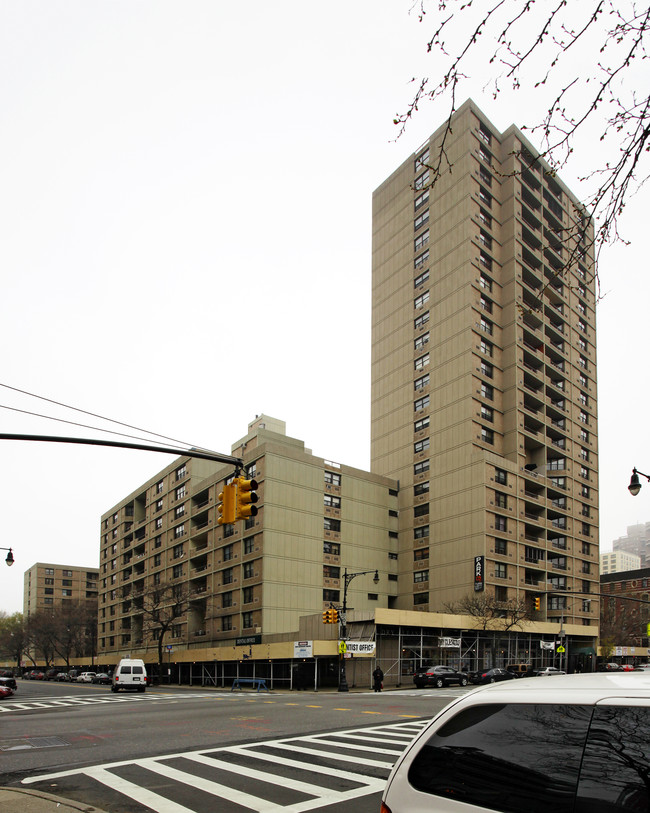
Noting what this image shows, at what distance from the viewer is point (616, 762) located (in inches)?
115

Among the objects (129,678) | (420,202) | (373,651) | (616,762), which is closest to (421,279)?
(420,202)

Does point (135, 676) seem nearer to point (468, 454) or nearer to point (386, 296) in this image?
point (468, 454)

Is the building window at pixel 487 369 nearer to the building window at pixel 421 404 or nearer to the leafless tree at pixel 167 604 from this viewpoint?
the building window at pixel 421 404

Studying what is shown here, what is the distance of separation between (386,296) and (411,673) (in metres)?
43.8

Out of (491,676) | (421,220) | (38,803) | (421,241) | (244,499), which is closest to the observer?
(38,803)

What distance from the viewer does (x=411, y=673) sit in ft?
169

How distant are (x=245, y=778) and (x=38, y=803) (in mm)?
3048

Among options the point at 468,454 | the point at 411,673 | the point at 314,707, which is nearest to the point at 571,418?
the point at 468,454

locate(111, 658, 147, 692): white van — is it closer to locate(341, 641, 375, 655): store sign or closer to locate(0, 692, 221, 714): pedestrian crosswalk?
locate(0, 692, 221, 714): pedestrian crosswalk

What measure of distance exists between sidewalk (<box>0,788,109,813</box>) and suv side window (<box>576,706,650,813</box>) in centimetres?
716

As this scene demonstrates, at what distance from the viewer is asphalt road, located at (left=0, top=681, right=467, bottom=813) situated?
9.59 m

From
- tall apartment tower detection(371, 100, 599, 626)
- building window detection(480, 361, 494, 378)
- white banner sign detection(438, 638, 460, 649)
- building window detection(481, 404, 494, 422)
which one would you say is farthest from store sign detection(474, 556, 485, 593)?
building window detection(480, 361, 494, 378)

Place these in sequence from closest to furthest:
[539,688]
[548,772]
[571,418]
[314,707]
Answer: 1. [548,772]
2. [539,688]
3. [314,707]
4. [571,418]

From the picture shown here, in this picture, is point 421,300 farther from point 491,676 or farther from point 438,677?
point 438,677
